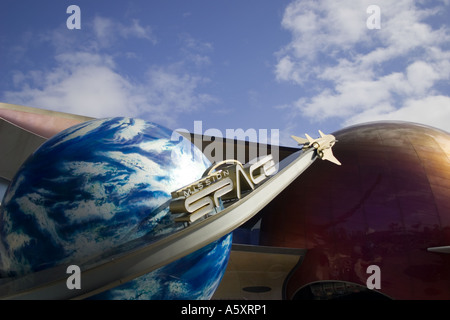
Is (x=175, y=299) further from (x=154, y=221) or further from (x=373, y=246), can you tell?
(x=373, y=246)

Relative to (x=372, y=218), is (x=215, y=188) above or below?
below

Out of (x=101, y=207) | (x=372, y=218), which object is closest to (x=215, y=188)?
(x=101, y=207)

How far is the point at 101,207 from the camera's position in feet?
15.6

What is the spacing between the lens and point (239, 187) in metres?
5.68

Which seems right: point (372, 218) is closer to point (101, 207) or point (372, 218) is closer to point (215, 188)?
point (215, 188)

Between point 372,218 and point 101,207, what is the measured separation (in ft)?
26.3

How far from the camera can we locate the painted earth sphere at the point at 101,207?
471 cm

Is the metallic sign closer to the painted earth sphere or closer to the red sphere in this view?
the painted earth sphere

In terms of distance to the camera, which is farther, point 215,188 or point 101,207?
point 215,188

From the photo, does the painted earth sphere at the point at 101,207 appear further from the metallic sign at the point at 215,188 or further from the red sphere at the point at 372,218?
the red sphere at the point at 372,218

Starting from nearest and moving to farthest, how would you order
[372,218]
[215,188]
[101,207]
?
[101,207] < [215,188] < [372,218]

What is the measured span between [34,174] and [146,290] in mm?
2125

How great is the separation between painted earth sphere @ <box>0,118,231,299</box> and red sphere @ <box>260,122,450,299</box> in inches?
238

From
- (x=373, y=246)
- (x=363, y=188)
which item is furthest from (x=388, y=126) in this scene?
(x=373, y=246)
